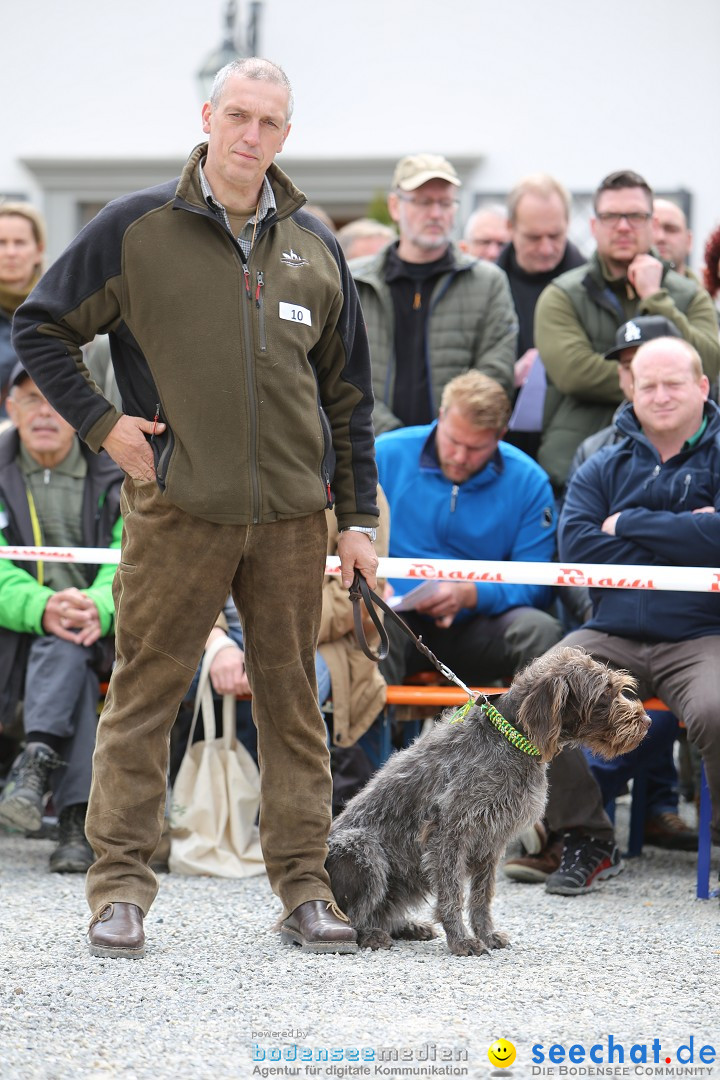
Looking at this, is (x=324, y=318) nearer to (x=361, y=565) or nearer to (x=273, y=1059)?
(x=361, y=565)

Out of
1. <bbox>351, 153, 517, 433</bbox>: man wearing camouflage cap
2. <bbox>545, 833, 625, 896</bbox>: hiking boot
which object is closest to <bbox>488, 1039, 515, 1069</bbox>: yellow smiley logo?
<bbox>545, 833, 625, 896</bbox>: hiking boot

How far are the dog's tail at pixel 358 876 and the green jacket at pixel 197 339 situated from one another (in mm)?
1061

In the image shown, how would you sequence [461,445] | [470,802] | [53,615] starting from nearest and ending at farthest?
[470,802] < [53,615] < [461,445]

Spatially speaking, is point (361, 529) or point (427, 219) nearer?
point (361, 529)

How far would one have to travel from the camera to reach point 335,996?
12.3 ft

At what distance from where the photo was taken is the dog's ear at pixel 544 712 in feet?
14.1

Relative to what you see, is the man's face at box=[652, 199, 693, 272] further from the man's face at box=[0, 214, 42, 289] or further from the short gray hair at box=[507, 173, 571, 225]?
the man's face at box=[0, 214, 42, 289]

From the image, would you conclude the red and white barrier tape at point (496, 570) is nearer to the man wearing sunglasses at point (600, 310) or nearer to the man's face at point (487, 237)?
the man wearing sunglasses at point (600, 310)

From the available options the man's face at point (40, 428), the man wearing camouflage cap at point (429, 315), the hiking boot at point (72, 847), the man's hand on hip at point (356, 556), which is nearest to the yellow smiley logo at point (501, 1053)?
the man's hand on hip at point (356, 556)

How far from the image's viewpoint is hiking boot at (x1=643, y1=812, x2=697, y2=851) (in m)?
6.38

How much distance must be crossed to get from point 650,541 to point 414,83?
712cm

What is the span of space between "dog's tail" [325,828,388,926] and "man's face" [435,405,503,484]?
2557 millimetres

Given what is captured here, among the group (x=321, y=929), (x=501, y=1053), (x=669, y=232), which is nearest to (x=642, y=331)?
(x=669, y=232)

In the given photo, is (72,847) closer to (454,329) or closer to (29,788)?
(29,788)
